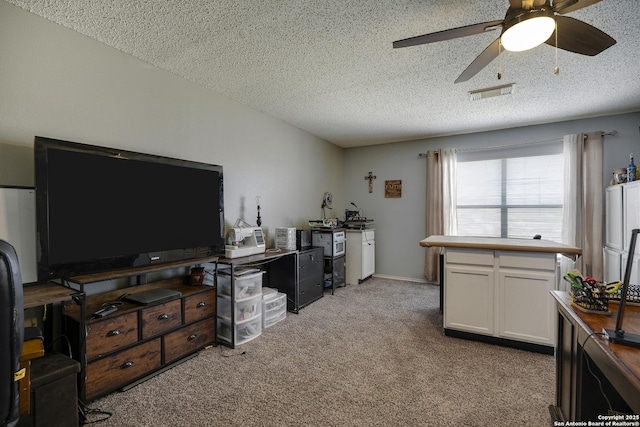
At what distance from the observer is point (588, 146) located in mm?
3809

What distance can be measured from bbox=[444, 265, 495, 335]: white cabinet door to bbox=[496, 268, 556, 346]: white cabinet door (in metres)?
0.08

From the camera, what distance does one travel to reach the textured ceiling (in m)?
1.83

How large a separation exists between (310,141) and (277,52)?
2.40 meters

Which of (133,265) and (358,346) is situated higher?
(133,265)

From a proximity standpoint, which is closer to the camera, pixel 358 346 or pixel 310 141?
pixel 358 346

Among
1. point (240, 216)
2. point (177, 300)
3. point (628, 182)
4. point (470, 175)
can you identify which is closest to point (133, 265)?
point (177, 300)

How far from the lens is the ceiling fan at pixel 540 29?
1377 mm

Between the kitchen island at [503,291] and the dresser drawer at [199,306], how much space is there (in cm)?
207

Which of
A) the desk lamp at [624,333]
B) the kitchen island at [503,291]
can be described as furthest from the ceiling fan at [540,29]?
the kitchen island at [503,291]

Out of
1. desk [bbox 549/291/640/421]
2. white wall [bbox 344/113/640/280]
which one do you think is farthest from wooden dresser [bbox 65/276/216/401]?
white wall [bbox 344/113/640/280]

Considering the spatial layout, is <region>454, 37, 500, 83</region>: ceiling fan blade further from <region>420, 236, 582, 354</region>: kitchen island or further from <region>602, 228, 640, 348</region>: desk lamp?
<region>420, 236, 582, 354</region>: kitchen island

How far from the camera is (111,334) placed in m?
1.82

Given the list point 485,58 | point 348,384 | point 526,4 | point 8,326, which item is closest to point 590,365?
point 348,384

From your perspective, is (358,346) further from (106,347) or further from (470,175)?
(470,175)
